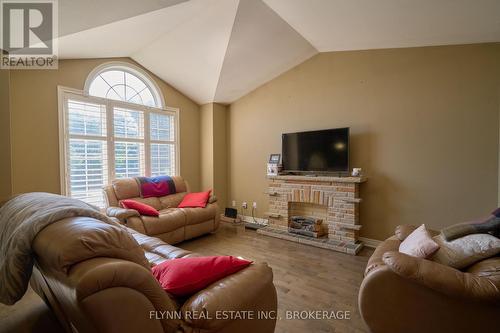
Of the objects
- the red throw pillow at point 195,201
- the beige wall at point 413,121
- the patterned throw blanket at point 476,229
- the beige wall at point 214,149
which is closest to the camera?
the patterned throw blanket at point 476,229

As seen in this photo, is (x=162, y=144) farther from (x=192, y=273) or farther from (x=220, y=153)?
(x=192, y=273)

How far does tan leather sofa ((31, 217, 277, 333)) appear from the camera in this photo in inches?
32.5

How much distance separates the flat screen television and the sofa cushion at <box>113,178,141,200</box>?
8.15 ft

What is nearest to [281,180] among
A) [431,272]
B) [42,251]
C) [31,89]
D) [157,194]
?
[157,194]

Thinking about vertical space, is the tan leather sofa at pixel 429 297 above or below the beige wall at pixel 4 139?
below

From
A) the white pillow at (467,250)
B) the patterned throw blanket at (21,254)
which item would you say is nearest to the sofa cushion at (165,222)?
the patterned throw blanket at (21,254)

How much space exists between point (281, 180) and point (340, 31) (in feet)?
7.59

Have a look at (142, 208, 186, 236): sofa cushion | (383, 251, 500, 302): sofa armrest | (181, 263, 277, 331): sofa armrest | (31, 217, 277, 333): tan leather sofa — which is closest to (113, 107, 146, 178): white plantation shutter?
(142, 208, 186, 236): sofa cushion

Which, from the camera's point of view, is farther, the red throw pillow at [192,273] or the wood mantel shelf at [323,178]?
the wood mantel shelf at [323,178]

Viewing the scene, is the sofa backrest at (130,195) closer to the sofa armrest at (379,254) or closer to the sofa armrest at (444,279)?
the sofa armrest at (379,254)

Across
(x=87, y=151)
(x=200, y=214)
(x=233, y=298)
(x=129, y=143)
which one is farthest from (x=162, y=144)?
(x=233, y=298)

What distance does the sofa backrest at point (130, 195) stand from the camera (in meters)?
3.46

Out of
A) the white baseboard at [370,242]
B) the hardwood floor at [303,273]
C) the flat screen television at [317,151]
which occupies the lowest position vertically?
the hardwood floor at [303,273]

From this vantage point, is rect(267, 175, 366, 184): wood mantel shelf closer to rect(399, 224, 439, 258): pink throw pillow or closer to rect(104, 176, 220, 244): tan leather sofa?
rect(104, 176, 220, 244): tan leather sofa
